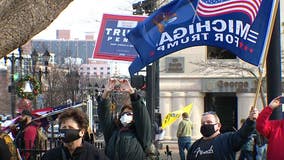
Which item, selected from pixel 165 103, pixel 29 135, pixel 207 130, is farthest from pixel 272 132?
pixel 165 103

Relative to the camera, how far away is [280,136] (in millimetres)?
6996

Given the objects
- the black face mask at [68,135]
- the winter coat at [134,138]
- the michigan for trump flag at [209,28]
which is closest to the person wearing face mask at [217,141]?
the winter coat at [134,138]

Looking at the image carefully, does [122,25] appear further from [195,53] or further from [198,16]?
[195,53]

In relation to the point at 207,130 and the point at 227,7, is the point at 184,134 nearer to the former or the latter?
the point at 227,7

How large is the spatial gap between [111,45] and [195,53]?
721 inches

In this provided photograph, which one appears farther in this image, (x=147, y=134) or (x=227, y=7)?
(x=227, y=7)

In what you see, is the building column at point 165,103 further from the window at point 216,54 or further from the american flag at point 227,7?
the american flag at point 227,7

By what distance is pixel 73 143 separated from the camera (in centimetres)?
540

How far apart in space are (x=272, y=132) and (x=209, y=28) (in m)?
→ 1.89

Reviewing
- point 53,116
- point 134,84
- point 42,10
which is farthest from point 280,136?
point 134,84

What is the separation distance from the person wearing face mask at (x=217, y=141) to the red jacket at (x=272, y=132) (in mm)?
340

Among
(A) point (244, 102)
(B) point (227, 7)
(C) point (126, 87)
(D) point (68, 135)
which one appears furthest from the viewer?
(A) point (244, 102)

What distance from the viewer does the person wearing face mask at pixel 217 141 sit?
654cm

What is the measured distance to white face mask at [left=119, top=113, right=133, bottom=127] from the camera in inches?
288
